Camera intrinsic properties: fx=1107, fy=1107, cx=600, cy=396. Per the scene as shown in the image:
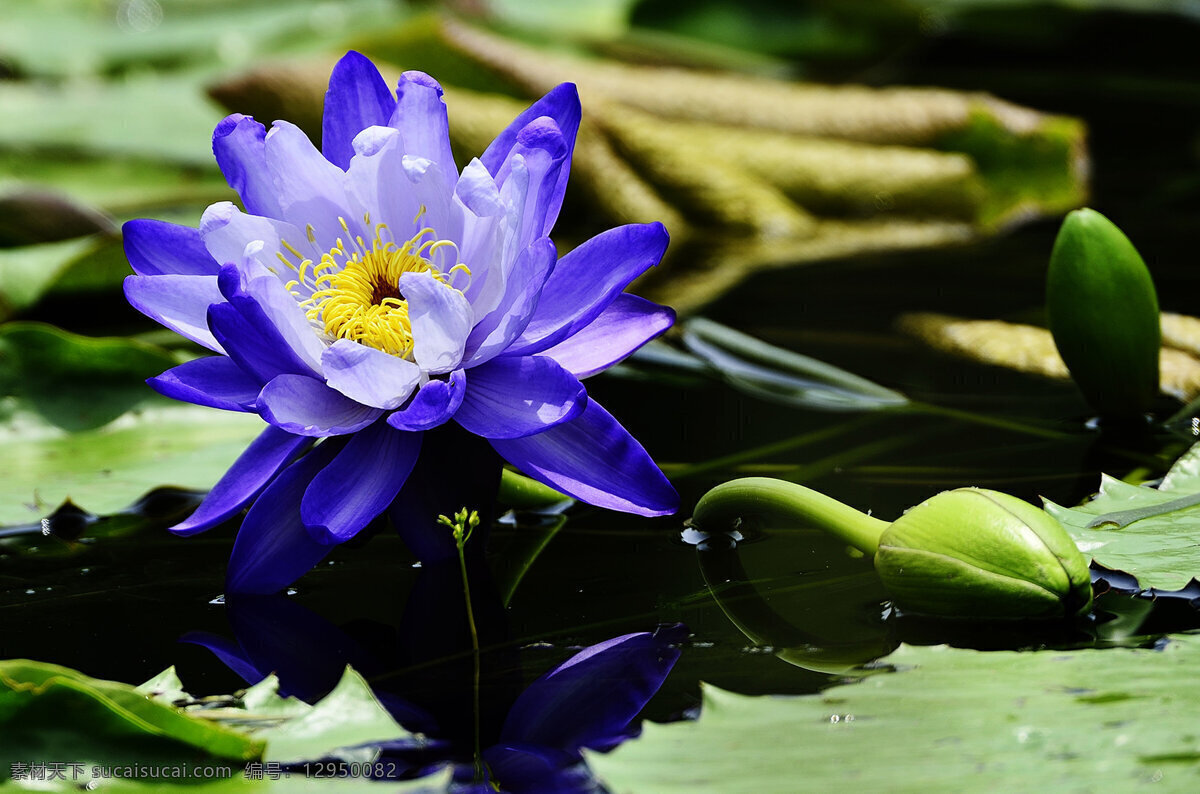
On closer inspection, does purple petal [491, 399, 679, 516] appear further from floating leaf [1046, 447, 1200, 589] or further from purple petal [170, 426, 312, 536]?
floating leaf [1046, 447, 1200, 589]

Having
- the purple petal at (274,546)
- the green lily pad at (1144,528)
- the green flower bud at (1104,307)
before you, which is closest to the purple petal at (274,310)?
the purple petal at (274,546)

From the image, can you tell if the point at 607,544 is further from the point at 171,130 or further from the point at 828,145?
the point at 171,130

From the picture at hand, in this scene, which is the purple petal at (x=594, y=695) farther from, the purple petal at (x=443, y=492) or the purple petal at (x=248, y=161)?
the purple petal at (x=248, y=161)

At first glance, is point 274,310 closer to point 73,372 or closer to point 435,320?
point 435,320

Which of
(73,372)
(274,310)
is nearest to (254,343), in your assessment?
(274,310)

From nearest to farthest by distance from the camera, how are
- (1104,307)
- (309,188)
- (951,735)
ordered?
(951,735)
(309,188)
(1104,307)

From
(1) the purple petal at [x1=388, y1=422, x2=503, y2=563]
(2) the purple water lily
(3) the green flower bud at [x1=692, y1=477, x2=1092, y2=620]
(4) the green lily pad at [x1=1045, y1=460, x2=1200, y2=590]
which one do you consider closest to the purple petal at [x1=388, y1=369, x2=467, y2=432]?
(2) the purple water lily
